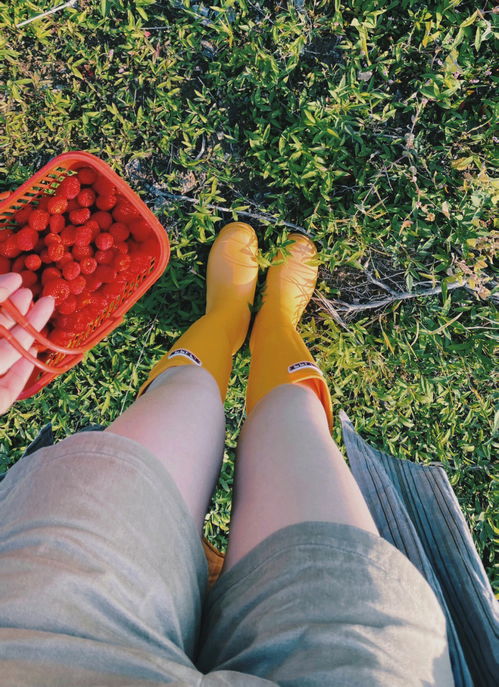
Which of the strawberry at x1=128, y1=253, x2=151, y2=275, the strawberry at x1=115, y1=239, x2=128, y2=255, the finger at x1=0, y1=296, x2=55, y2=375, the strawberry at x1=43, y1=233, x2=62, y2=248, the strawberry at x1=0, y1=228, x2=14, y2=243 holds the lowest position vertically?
the strawberry at x1=128, y1=253, x2=151, y2=275

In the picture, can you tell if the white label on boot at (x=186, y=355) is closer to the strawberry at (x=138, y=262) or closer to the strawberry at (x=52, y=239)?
the strawberry at (x=138, y=262)

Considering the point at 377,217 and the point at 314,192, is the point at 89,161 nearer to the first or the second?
the point at 314,192

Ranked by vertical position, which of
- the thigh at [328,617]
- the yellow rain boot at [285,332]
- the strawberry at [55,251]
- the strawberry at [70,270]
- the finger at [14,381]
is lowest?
the yellow rain boot at [285,332]

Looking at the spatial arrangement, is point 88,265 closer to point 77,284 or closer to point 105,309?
point 77,284

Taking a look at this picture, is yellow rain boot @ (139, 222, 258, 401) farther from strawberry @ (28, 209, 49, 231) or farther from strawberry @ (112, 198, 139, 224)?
strawberry @ (28, 209, 49, 231)

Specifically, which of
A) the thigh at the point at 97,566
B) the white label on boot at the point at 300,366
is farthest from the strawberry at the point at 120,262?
the thigh at the point at 97,566

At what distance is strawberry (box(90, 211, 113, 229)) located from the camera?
1418 millimetres

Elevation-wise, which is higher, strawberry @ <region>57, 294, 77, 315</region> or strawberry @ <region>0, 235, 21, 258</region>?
strawberry @ <region>0, 235, 21, 258</region>

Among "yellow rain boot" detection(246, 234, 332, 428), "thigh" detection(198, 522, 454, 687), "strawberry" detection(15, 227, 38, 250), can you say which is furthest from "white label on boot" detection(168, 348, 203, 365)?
"thigh" detection(198, 522, 454, 687)

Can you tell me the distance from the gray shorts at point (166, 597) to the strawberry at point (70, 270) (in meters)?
0.66

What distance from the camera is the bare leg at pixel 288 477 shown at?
843 mm

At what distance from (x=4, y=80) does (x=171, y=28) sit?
21.2 inches

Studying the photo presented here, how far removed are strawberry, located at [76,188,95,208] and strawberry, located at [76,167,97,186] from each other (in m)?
0.03

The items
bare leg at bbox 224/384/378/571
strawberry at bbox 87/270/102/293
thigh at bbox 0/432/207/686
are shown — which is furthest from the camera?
strawberry at bbox 87/270/102/293
